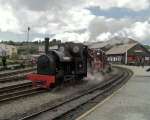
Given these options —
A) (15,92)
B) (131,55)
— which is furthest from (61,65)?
(131,55)

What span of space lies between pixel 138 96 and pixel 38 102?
5.09 metres

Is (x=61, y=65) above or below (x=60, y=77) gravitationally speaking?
above

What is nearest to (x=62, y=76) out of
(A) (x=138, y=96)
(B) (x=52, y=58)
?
(B) (x=52, y=58)

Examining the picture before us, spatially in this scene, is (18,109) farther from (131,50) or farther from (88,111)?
(131,50)

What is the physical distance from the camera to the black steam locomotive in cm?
1889

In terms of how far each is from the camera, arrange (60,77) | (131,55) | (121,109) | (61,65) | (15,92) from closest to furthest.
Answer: (121,109), (15,92), (60,77), (61,65), (131,55)

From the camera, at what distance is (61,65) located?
795 inches

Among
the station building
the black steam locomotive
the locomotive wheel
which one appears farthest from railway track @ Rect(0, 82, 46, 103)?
the station building

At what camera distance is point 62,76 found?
19.7 m

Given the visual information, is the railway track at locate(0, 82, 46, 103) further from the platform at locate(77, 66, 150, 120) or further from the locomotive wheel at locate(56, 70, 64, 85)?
the platform at locate(77, 66, 150, 120)

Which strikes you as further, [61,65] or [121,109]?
[61,65]

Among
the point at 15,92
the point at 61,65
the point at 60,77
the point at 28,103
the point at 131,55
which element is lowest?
the point at 28,103

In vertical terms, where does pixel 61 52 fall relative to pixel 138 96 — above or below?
above

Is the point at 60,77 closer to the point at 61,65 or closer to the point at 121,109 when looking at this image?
the point at 61,65
